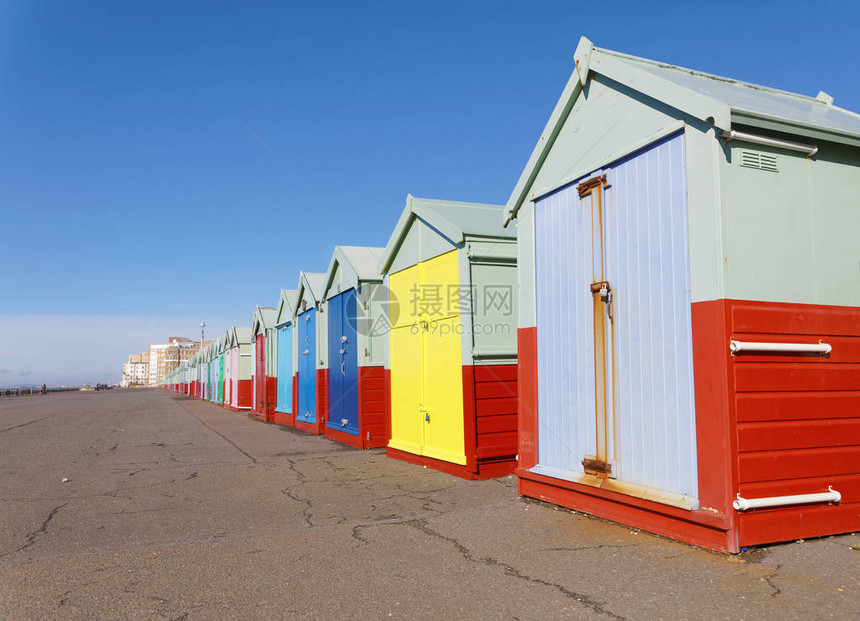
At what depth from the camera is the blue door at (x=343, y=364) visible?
12953 mm

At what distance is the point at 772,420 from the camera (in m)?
4.66

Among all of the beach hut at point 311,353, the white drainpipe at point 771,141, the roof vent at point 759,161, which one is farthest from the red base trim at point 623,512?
the beach hut at point 311,353

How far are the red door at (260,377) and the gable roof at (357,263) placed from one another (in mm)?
8903

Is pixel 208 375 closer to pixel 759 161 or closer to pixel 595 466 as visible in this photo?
pixel 595 466

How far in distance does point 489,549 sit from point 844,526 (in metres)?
2.80

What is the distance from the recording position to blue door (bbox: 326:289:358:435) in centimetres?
1295

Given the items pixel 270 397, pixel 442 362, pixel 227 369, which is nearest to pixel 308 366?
pixel 270 397

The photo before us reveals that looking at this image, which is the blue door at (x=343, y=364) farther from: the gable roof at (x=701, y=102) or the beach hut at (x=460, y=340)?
the gable roof at (x=701, y=102)

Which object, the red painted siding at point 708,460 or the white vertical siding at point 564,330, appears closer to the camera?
the red painted siding at point 708,460

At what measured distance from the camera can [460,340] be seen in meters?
8.62

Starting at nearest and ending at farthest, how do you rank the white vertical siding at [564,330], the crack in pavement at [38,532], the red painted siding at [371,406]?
the crack in pavement at [38,532] < the white vertical siding at [564,330] < the red painted siding at [371,406]

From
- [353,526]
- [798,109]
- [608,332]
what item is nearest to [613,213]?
[608,332]

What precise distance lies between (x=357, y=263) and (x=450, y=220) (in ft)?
15.0

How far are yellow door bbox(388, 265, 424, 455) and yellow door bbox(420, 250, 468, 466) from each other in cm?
26
